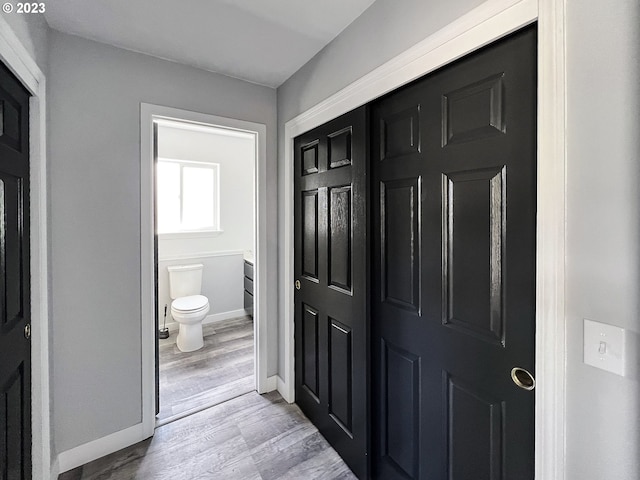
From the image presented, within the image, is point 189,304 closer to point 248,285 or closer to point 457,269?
point 248,285

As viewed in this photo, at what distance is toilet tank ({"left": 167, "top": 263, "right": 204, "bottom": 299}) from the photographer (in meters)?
3.38

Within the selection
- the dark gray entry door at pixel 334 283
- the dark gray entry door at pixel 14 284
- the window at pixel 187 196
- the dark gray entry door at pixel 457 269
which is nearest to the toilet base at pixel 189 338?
the window at pixel 187 196

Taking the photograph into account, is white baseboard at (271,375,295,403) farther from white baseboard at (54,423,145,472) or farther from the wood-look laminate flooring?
white baseboard at (54,423,145,472)

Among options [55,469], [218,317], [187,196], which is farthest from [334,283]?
[187,196]

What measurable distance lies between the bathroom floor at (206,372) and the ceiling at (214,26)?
247 cm

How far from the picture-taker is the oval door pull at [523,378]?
901mm

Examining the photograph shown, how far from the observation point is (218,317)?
3.91 m

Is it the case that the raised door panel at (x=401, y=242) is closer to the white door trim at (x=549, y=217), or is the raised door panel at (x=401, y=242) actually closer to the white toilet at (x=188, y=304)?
the white door trim at (x=549, y=217)

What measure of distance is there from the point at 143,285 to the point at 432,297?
5.69 feet

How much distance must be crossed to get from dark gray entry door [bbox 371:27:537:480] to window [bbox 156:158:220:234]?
2962mm

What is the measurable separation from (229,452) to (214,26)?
2.48 meters

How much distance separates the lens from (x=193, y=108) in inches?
79.2

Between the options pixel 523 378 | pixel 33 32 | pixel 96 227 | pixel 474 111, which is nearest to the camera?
pixel 523 378

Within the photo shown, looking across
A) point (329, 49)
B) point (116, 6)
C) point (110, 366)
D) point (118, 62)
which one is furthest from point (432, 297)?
point (118, 62)
